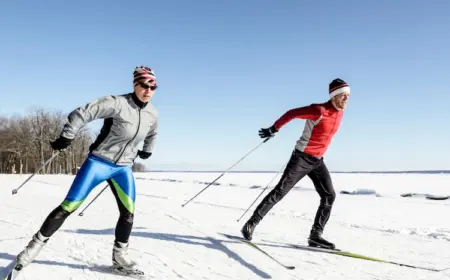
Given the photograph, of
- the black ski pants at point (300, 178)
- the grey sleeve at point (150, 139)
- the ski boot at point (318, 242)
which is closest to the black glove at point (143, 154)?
the grey sleeve at point (150, 139)

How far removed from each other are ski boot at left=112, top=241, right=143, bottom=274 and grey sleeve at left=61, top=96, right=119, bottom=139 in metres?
1.29

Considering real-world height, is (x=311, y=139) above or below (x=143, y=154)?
above

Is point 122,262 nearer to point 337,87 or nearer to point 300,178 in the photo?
point 300,178

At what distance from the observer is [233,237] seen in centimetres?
537

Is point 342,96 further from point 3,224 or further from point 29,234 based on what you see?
point 3,224

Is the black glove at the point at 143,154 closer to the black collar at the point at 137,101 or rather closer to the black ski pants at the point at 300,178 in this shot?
the black collar at the point at 137,101

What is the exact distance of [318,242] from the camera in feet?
16.3

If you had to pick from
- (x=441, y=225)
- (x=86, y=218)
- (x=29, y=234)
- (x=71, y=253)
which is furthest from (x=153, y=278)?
(x=441, y=225)

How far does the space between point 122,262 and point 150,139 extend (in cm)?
142

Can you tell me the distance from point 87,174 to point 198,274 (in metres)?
1.55

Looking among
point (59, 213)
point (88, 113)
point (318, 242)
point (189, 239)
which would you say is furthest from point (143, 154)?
point (318, 242)

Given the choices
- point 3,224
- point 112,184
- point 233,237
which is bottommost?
point 3,224

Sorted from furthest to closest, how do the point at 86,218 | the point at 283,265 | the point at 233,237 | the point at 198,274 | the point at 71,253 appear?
the point at 86,218, the point at 233,237, the point at 71,253, the point at 283,265, the point at 198,274

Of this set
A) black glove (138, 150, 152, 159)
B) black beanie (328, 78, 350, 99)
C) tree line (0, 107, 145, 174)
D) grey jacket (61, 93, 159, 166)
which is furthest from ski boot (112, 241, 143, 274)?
tree line (0, 107, 145, 174)
